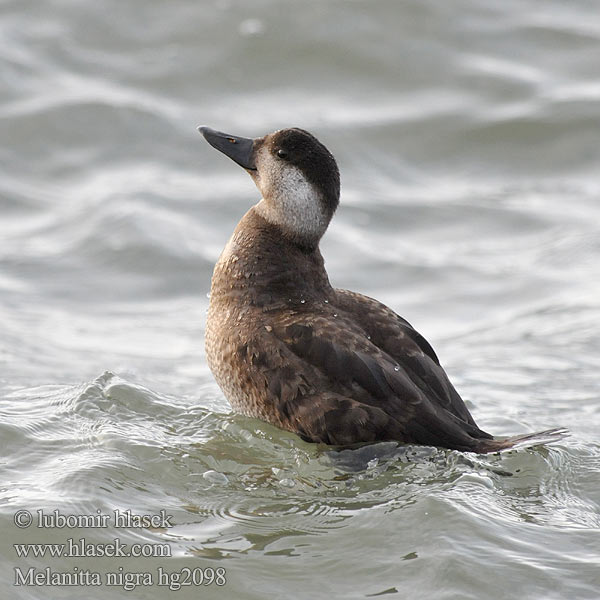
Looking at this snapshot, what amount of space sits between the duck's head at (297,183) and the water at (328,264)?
107 centimetres

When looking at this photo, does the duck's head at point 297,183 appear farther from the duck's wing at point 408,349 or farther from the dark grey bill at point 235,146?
the duck's wing at point 408,349

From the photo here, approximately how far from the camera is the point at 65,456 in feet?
17.1

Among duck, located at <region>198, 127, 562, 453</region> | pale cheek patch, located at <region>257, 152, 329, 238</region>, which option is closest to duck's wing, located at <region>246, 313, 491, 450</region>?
duck, located at <region>198, 127, 562, 453</region>

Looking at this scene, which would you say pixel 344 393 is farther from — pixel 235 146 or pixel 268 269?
pixel 235 146

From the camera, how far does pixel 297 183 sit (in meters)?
5.50

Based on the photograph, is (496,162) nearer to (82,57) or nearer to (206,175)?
(206,175)

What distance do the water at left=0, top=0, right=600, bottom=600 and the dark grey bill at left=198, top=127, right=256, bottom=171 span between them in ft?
4.63

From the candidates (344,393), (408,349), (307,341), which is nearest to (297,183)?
(307,341)

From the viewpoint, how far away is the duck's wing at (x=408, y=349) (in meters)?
5.23

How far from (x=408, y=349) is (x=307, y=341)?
0.53 metres

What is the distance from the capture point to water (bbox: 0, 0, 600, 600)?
4535 millimetres

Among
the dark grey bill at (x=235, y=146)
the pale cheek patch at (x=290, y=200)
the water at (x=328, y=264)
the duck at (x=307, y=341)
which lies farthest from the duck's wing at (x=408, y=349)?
the dark grey bill at (x=235, y=146)

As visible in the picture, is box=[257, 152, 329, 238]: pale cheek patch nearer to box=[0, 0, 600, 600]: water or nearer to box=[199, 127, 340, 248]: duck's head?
box=[199, 127, 340, 248]: duck's head

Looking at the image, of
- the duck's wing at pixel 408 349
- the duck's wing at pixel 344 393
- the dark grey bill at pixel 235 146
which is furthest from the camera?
the dark grey bill at pixel 235 146
